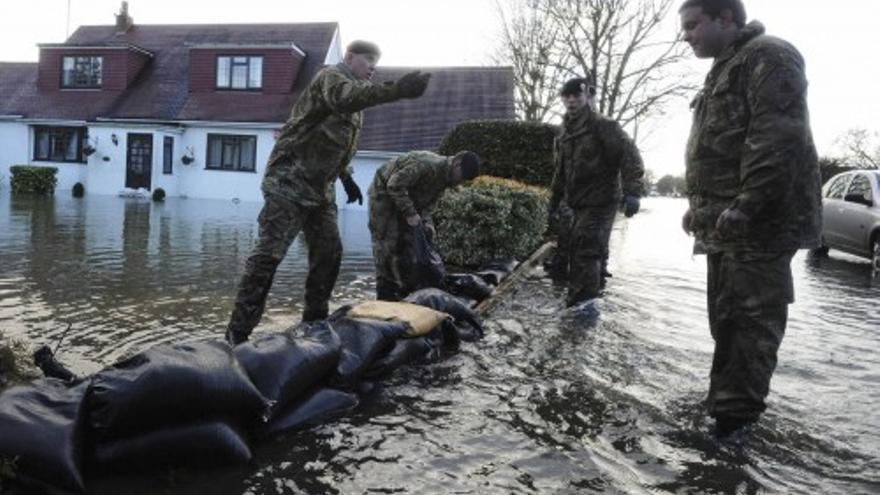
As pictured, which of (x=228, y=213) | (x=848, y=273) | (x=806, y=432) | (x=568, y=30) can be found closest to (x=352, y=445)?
(x=806, y=432)

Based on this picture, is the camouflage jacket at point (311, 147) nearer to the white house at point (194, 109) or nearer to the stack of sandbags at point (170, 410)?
the stack of sandbags at point (170, 410)

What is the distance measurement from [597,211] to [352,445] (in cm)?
369

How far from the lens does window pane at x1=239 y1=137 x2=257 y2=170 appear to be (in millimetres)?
21797

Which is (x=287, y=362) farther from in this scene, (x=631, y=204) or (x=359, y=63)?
(x=631, y=204)

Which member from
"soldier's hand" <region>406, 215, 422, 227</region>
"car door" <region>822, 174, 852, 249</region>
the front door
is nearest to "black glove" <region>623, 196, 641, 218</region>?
"soldier's hand" <region>406, 215, 422, 227</region>

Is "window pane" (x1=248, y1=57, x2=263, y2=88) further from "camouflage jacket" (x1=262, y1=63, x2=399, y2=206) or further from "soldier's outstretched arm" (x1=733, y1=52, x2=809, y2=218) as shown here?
"soldier's outstretched arm" (x1=733, y1=52, x2=809, y2=218)

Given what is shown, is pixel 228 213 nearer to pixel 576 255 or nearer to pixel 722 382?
pixel 576 255

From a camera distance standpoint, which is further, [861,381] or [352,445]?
[861,381]

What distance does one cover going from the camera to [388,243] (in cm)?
571

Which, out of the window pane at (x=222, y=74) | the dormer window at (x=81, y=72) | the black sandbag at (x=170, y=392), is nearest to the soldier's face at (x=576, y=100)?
the black sandbag at (x=170, y=392)

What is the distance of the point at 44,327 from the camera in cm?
455

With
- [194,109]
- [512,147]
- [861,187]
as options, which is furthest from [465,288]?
[194,109]

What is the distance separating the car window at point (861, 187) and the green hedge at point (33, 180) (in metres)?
21.9

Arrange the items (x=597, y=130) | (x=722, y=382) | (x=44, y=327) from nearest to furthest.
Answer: (x=722, y=382) → (x=44, y=327) → (x=597, y=130)
